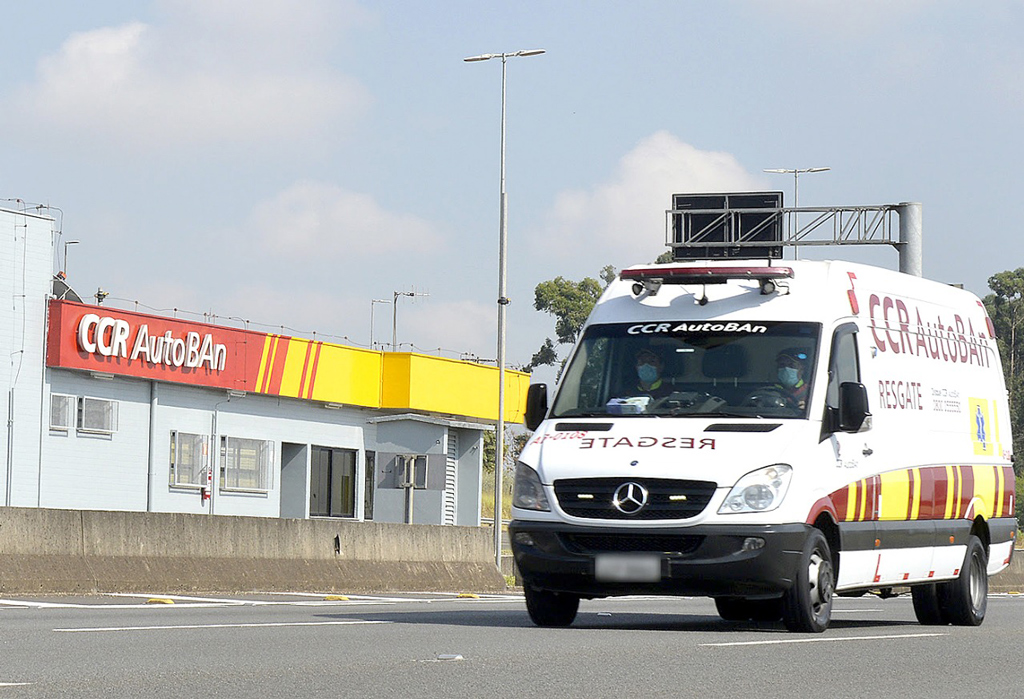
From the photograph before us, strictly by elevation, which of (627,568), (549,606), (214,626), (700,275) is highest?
(700,275)

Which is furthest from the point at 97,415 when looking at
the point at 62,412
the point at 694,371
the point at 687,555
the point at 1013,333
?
the point at 1013,333

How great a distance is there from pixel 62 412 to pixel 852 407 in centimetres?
2955

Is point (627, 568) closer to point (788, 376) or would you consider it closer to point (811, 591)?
Result: point (811, 591)

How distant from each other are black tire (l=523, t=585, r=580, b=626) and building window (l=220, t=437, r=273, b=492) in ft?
105

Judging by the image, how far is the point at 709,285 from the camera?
14.3 metres

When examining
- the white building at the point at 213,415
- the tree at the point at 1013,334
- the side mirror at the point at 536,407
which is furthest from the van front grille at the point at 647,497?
the tree at the point at 1013,334

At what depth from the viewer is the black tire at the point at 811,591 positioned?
42.5ft

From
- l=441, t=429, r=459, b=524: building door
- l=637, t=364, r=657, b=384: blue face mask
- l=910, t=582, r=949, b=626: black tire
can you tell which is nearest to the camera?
l=637, t=364, r=657, b=384: blue face mask

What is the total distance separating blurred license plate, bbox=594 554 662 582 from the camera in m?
12.7

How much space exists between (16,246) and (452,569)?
15747 mm

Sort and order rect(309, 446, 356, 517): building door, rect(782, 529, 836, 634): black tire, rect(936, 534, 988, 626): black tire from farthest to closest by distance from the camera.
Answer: rect(309, 446, 356, 517): building door < rect(936, 534, 988, 626): black tire < rect(782, 529, 836, 634): black tire

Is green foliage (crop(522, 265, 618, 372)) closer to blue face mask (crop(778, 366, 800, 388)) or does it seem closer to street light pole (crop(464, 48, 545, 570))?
street light pole (crop(464, 48, 545, 570))

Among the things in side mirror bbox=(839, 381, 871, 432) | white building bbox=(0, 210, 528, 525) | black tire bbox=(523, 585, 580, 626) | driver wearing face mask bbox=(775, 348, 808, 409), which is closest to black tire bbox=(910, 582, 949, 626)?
side mirror bbox=(839, 381, 871, 432)

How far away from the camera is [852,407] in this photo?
44.1 feet
